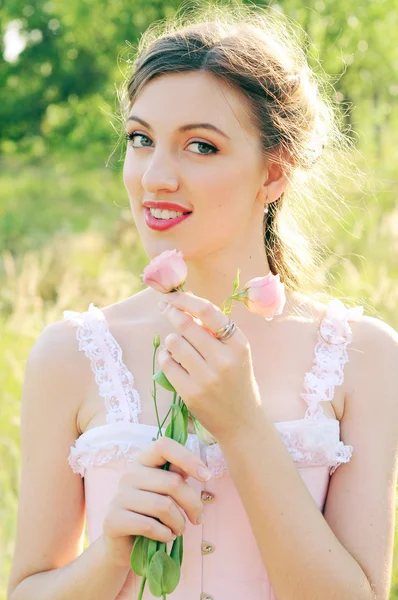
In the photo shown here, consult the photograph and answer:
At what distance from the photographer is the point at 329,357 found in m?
2.48

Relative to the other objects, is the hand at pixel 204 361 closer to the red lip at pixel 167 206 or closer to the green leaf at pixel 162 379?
the green leaf at pixel 162 379

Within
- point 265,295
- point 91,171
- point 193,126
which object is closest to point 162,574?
point 265,295

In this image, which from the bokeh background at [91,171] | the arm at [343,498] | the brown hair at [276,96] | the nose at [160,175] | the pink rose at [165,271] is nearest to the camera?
the pink rose at [165,271]

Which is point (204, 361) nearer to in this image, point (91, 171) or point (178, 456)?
point (178, 456)

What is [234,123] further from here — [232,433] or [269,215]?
[232,433]

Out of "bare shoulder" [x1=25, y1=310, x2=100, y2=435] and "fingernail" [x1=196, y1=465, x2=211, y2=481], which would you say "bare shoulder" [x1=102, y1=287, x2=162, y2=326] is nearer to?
"bare shoulder" [x1=25, y1=310, x2=100, y2=435]

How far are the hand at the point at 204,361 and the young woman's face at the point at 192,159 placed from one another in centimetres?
42

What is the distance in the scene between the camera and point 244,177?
91.4 inches

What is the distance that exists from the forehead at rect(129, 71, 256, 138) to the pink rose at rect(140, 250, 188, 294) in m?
0.59

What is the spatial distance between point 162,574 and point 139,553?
10cm

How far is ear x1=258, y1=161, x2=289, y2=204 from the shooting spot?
8.14 ft

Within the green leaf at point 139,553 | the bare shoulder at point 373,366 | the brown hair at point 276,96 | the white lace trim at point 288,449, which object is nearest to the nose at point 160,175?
the brown hair at point 276,96

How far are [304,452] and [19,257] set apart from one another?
398 inches

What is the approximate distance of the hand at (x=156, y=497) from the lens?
183 cm
